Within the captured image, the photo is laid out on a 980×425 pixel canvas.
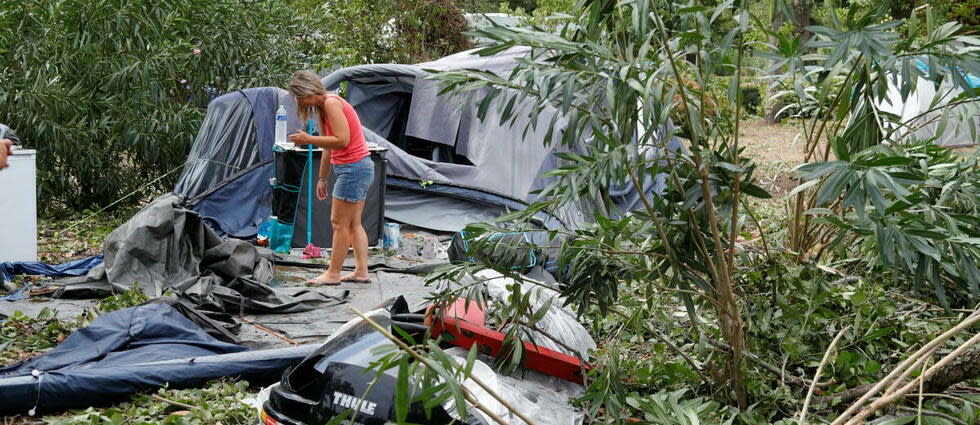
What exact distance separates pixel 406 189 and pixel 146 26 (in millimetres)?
2662

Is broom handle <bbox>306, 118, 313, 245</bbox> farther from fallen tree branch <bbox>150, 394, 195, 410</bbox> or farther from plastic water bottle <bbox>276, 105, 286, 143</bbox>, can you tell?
fallen tree branch <bbox>150, 394, 195, 410</bbox>

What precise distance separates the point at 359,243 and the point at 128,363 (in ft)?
7.41

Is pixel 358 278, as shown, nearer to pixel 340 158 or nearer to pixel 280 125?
pixel 340 158

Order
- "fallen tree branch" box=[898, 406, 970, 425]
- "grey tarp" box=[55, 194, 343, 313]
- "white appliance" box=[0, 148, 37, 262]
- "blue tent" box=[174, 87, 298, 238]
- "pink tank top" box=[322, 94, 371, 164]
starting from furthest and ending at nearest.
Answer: "blue tent" box=[174, 87, 298, 238] → "white appliance" box=[0, 148, 37, 262] → "pink tank top" box=[322, 94, 371, 164] → "grey tarp" box=[55, 194, 343, 313] → "fallen tree branch" box=[898, 406, 970, 425]

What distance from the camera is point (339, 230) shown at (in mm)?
6281

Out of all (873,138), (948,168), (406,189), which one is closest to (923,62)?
(873,138)

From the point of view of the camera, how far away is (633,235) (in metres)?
3.22

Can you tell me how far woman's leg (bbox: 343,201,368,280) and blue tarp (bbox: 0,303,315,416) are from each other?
168 cm

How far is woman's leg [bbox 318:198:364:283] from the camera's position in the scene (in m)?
6.24

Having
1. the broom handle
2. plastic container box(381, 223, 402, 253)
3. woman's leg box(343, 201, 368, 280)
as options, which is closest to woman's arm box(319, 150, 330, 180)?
woman's leg box(343, 201, 368, 280)

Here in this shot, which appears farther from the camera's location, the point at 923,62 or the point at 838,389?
the point at 838,389

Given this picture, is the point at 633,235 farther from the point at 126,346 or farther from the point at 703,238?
the point at 126,346

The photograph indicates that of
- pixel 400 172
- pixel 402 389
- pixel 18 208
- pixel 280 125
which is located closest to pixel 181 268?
pixel 18 208

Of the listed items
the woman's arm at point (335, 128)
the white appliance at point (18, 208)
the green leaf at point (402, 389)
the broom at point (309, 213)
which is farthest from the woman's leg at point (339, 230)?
the green leaf at point (402, 389)
